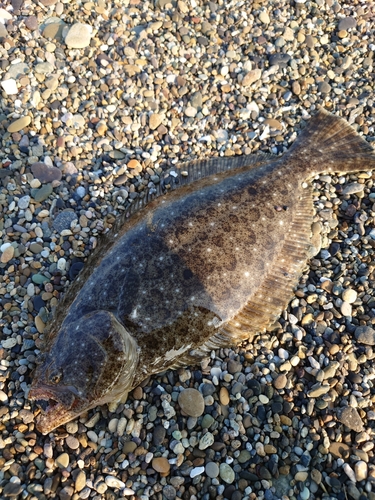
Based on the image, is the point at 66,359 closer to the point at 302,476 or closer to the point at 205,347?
the point at 205,347

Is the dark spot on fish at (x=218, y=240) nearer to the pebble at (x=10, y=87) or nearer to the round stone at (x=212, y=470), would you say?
the round stone at (x=212, y=470)

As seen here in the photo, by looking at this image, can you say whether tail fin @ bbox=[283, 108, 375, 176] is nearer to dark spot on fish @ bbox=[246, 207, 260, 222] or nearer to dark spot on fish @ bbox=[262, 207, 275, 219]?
dark spot on fish @ bbox=[262, 207, 275, 219]

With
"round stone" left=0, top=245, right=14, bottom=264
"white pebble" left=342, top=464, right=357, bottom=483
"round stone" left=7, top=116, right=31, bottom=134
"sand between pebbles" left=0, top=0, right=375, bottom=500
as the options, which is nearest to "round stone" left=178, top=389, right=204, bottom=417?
"sand between pebbles" left=0, top=0, right=375, bottom=500

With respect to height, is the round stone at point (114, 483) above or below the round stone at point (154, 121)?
below

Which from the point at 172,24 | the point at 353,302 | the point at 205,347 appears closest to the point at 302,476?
the point at 205,347

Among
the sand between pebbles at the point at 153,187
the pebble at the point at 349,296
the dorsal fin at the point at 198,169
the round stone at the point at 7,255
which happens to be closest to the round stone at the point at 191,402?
the sand between pebbles at the point at 153,187

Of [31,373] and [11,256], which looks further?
[11,256]
